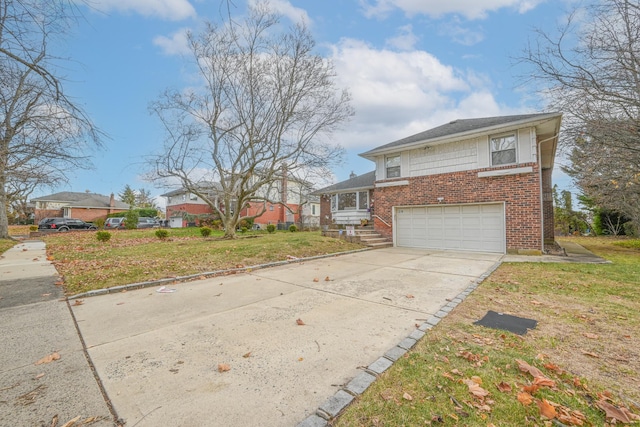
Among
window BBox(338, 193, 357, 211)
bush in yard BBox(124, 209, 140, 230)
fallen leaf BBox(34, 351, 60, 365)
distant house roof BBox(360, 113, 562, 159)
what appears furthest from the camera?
bush in yard BBox(124, 209, 140, 230)

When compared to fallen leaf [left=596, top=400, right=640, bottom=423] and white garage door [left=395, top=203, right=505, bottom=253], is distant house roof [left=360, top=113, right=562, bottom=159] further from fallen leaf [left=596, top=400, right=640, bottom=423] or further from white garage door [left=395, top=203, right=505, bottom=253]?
fallen leaf [left=596, top=400, right=640, bottom=423]

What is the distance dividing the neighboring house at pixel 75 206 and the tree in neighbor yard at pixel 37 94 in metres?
40.0

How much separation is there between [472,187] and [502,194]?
3.45 ft

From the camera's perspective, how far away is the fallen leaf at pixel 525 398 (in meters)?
1.97

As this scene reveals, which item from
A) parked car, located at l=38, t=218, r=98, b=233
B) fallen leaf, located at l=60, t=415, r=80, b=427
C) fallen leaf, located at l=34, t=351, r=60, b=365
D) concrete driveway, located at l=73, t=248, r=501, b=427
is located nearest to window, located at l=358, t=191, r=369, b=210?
concrete driveway, located at l=73, t=248, r=501, b=427

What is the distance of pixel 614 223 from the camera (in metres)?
22.0

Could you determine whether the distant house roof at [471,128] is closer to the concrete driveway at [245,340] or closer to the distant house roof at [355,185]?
the distant house roof at [355,185]

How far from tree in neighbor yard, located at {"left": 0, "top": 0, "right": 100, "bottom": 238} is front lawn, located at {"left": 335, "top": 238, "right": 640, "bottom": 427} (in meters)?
5.72

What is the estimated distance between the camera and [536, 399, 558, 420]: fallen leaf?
184 cm

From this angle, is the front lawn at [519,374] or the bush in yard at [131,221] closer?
the front lawn at [519,374]

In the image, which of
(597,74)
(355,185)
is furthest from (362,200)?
A: (597,74)

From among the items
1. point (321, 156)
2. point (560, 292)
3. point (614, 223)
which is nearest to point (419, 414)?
point (560, 292)

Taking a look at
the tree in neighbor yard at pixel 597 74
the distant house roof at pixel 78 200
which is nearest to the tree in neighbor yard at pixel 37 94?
the tree in neighbor yard at pixel 597 74

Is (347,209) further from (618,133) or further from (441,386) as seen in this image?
(441,386)
